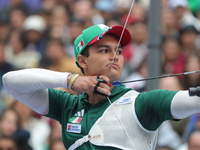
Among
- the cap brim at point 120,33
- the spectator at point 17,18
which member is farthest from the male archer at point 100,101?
the spectator at point 17,18

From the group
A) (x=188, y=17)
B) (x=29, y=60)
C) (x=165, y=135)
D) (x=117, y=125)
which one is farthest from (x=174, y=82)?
(x=117, y=125)

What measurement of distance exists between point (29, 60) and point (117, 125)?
4.71 metres

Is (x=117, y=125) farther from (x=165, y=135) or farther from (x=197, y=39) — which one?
(x=197, y=39)

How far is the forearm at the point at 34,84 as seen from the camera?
335 cm

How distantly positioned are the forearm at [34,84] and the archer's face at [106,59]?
0.65 ft

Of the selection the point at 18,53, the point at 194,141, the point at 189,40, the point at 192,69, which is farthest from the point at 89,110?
the point at 18,53

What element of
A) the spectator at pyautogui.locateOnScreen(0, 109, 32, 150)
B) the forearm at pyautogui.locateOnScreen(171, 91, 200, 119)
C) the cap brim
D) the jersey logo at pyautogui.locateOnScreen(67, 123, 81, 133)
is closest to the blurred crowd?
the spectator at pyautogui.locateOnScreen(0, 109, 32, 150)

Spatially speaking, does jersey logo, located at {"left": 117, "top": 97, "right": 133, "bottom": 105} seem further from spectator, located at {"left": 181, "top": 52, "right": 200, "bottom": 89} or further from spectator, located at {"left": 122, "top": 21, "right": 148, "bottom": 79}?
spectator, located at {"left": 122, "top": 21, "right": 148, "bottom": 79}

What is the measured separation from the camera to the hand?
125 inches

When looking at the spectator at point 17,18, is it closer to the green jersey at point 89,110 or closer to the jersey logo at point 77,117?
the green jersey at point 89,110

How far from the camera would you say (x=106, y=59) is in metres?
3.39

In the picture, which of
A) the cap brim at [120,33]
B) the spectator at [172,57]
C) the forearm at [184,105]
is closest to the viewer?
the forearm at [184,105]

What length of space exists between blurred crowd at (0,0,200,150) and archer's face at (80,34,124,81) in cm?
192

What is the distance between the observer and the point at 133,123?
10.2 ft
